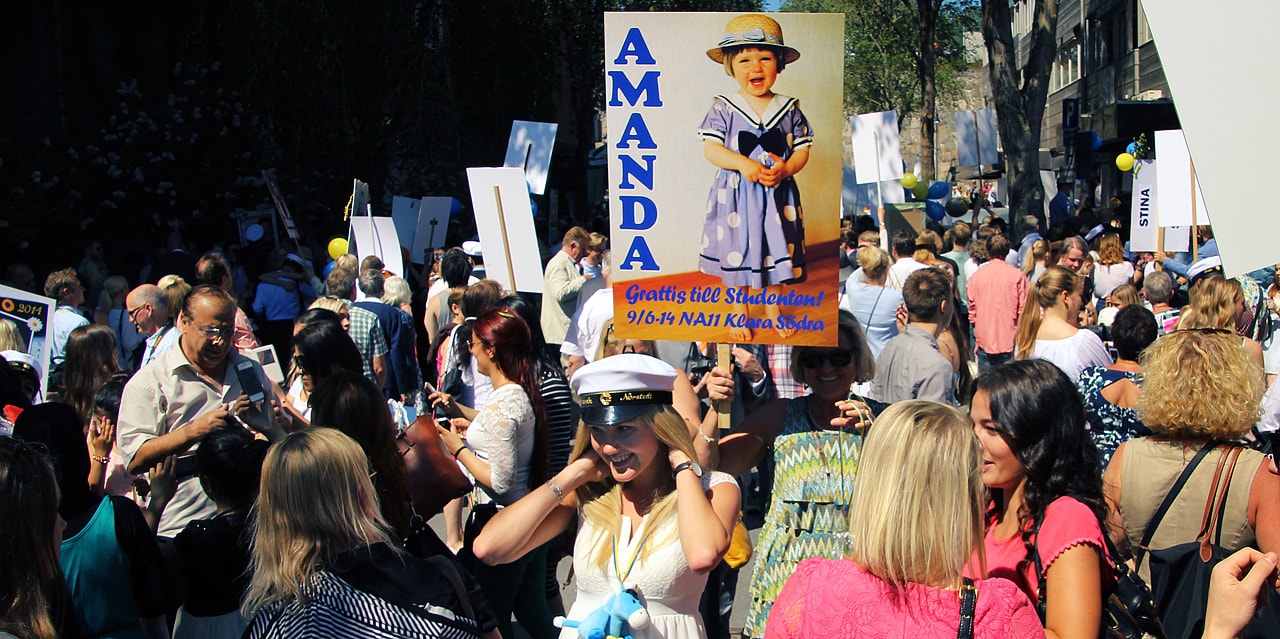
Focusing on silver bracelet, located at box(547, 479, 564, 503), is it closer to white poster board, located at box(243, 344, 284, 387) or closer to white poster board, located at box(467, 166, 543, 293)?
white poster board, located at box(243, 344, 284, 387)

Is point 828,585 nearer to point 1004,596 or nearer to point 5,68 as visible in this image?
point 1004,596

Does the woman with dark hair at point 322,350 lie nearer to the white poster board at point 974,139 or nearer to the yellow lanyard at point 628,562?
the yellow lanyard at point 628,562

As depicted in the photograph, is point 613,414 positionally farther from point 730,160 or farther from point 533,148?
point 533,148

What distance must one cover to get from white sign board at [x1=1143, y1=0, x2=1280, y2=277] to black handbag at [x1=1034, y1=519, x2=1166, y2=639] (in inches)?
33.3

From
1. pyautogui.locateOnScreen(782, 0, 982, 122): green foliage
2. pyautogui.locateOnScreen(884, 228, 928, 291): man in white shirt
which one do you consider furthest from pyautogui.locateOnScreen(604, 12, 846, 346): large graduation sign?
pyautogui.locateOnScreen(782, 0, 982, 122): green foliage

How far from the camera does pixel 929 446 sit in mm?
2369

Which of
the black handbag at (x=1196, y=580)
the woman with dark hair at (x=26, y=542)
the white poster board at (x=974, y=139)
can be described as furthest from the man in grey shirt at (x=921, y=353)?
the white poster board at (x=974, y=139)

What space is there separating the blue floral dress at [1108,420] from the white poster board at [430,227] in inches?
356

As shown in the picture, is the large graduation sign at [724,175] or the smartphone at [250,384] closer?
the large graduation sign at [724,175]

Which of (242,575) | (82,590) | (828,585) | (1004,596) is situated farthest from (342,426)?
(1004,596)

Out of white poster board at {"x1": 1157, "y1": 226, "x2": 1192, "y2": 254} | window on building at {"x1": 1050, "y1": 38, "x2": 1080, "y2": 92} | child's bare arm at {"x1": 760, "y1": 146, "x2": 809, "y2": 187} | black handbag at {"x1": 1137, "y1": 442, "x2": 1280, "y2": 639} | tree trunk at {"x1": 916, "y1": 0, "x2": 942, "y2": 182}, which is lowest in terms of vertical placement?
black handbag at {"x1": 1137, "y1": 442, "x2": 1280, "y2": 639}

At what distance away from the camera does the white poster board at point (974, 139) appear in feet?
61.9

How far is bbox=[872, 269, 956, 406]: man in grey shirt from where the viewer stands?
547 centimetres

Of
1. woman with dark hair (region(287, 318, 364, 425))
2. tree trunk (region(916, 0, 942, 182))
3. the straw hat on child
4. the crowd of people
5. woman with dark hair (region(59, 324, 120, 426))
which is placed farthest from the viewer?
tree trunk (region(916, 0, 942, 182))
